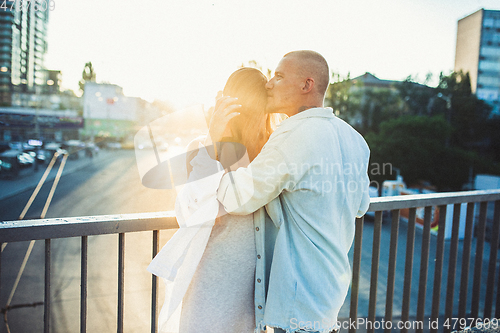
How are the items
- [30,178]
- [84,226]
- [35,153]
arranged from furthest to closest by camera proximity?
[35,153]
[30,178]
[84,226]

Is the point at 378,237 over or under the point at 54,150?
over

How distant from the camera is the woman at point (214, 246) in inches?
43.4

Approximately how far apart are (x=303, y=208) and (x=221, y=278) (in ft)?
1.29

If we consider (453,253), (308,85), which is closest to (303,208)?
(308,85)

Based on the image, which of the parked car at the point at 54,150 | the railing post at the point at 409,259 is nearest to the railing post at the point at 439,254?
the railing post at the point at 409,259

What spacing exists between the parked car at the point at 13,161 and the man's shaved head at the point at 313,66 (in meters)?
19.8

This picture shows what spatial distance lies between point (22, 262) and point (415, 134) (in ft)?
93.9

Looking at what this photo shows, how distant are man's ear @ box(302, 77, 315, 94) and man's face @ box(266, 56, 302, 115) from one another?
1cm

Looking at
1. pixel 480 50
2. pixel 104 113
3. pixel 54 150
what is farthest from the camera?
pixel 480 50

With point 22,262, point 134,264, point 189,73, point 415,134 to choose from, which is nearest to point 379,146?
point 415,134

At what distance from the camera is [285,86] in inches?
44.4

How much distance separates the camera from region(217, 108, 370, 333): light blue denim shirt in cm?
102

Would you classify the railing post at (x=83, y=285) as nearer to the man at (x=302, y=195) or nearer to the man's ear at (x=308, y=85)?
the man at (x=302, y=195)

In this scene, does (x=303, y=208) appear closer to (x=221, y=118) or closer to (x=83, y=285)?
(x=221, y=118)
